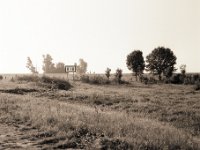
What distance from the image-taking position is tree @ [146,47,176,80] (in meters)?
86.9

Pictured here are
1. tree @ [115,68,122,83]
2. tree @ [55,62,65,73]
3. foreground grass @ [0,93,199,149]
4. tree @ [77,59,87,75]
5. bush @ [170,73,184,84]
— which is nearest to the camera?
foreground grass @ [0,93,199,149]

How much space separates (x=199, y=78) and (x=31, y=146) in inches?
2794

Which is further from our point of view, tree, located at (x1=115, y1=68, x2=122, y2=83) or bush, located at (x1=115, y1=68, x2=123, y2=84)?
tree, located at (x1=115, y1=68, x2=122, y2=83)

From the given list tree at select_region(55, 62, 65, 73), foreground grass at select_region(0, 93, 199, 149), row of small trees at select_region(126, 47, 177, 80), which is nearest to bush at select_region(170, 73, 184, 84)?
row of small trees at select_region(126, 47, 177, 80)

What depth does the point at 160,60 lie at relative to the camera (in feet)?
288

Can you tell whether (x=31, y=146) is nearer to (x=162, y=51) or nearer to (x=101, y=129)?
(x=101, y=129)

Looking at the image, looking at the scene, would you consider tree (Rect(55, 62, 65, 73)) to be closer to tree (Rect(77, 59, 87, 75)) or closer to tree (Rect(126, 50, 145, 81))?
tree (Rect(77, 59, 87, 75))

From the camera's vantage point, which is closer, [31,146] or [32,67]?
[31,146]

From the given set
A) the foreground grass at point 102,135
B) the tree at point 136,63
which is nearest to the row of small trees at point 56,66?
the tree at point 136,63

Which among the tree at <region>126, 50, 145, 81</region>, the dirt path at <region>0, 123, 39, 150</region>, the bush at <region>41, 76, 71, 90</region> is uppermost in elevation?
the tree at <region>126, 50, 145, 81</region>

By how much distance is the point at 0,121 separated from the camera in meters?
14.9

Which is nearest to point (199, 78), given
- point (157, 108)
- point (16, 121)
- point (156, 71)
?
point (156, 71)

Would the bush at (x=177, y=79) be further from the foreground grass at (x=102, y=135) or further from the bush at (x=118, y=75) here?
the foreground grass at (x=102, y=135)

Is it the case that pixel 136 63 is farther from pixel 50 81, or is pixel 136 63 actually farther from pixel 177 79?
pixel 50 81
